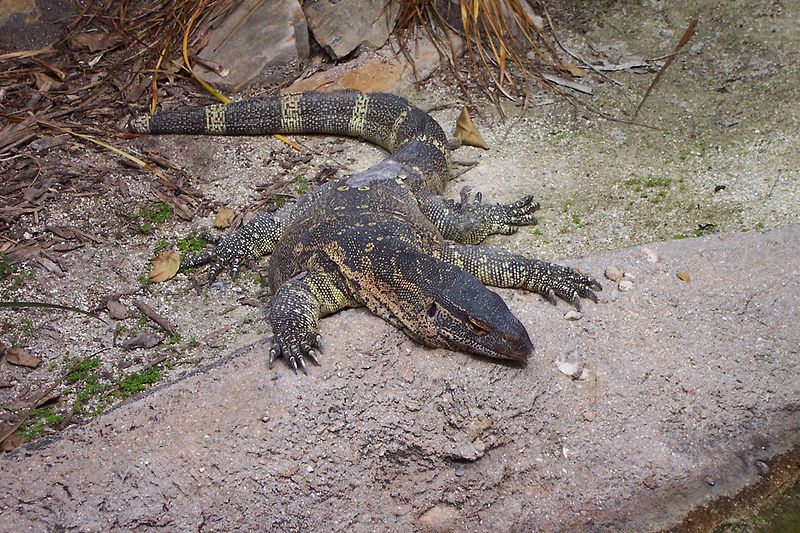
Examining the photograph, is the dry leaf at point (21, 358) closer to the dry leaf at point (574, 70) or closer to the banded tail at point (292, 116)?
the banded tail at point (292, 116)

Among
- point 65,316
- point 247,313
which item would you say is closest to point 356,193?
point 247,313

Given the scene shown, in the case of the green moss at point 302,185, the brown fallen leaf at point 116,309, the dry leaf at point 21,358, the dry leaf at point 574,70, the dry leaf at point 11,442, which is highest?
the dry leaf at point 574,70

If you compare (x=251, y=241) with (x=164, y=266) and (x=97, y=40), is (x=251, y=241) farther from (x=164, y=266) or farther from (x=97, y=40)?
(x=97, y=40)

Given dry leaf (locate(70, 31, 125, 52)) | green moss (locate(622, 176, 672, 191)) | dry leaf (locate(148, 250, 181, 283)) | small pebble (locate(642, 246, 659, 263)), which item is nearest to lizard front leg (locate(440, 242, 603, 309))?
small pebble (locate(642, 246, 659, 263))

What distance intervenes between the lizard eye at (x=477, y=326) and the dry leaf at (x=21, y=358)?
275 centimetres

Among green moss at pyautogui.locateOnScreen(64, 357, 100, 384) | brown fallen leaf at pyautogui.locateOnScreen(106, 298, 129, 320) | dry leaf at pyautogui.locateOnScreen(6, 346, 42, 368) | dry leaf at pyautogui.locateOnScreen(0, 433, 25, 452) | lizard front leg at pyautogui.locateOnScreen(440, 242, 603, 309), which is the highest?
lizard front leg at pyautogui.locateOnScreen(440, 242, 603, 309)

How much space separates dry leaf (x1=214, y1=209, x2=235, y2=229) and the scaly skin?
0.30 meters

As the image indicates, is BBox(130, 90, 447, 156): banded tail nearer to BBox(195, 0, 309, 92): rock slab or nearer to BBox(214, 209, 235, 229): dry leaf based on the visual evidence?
BBox(195, 0, 309, 92): rock slab

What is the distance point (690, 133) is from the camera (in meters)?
6.89

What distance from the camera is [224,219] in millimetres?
6488

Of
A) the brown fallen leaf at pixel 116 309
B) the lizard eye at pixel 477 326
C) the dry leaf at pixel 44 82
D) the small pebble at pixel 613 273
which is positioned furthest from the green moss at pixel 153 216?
the small pebble at pixel 613 273

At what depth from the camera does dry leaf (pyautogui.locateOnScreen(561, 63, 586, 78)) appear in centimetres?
773

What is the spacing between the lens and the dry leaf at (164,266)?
19.3 ft

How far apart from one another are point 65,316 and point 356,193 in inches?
86.2
